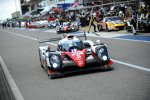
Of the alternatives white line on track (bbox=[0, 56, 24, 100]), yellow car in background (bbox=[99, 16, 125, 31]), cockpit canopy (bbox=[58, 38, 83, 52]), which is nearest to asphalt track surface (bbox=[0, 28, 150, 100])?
white line on track (bbox=[0, 56, 24, 100])

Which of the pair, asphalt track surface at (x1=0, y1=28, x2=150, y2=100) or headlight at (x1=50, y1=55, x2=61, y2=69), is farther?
headlight at (x1=50, y1=55, x2=61, y2=69)

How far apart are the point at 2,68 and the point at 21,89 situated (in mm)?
4608

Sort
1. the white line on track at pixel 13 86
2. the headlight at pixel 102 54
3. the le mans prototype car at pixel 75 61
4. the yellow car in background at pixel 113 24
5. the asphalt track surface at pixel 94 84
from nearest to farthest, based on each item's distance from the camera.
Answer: the asphalt track surface at pixel 94 84 < the white line on track at pixel 13 86 < the le mans prototype car at pixel 75 61 < the headlight at pixel 102 54 < the yellow car in background at pixel 113 24

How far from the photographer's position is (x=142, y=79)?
8203mm

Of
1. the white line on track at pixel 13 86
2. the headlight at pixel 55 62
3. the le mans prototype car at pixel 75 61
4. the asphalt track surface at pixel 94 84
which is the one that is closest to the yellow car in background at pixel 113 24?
the asphalt track surface at pixel 94 84

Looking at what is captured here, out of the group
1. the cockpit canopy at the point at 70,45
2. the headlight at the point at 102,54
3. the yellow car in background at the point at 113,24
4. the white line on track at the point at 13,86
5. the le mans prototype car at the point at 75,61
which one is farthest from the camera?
the yellow car in background at the point at 113,24

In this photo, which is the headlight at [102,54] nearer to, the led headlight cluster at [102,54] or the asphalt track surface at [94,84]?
the led headlight cluster at [102,54]

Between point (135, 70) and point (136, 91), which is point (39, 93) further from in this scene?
point (135, 70)

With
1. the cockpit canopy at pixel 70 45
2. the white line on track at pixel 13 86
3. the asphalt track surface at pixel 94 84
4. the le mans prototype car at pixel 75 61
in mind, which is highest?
the cockpit canopy at pixel 70 45

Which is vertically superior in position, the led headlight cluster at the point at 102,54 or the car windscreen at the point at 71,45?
the car windscreen at the point at 71,45

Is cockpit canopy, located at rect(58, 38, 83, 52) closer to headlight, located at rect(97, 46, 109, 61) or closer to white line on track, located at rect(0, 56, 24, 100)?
headlight, located at rect(97, 46, 109, 61)

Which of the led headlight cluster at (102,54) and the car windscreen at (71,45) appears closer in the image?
the led headlight cluster at (102,54)

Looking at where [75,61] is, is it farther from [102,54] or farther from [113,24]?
[113,24]

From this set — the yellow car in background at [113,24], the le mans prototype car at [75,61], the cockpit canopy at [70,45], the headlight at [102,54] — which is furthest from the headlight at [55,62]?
the yellow car in background at [113,24]
